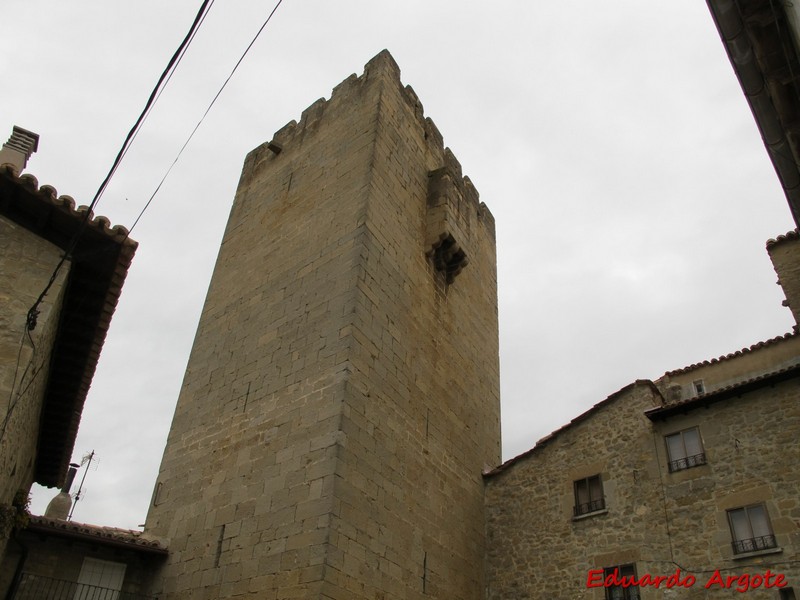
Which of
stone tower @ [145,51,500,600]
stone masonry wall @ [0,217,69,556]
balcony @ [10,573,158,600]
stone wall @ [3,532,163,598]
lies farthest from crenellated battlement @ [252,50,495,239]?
balcony @ [10,573,158,600]

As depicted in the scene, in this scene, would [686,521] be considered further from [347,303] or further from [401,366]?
[347,303]

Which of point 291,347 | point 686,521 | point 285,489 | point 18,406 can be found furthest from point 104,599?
point 686,521

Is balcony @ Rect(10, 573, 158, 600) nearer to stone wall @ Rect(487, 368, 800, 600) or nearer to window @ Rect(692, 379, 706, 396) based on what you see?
stone wall @ Rect(487, 368, 800, 600)

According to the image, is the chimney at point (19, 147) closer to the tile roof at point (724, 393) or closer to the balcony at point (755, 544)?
the tile roof at point (724, 393)

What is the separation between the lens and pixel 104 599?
10.5 metres

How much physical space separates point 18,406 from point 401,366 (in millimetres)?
6157

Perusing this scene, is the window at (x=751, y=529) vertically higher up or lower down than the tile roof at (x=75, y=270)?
lower down

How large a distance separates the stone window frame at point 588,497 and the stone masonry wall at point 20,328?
8.98 metres

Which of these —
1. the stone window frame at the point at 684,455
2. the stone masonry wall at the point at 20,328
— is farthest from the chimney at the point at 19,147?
the stone window frame at the point at 684,455

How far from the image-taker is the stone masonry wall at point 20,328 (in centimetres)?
755

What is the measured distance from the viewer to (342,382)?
10.3m

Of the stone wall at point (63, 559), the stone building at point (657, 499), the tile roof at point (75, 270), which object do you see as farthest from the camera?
the stone wall at point (63, 559)

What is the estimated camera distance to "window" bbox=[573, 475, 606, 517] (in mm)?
11398

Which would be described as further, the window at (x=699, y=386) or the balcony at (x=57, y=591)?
the window at (x=699, y=386)
